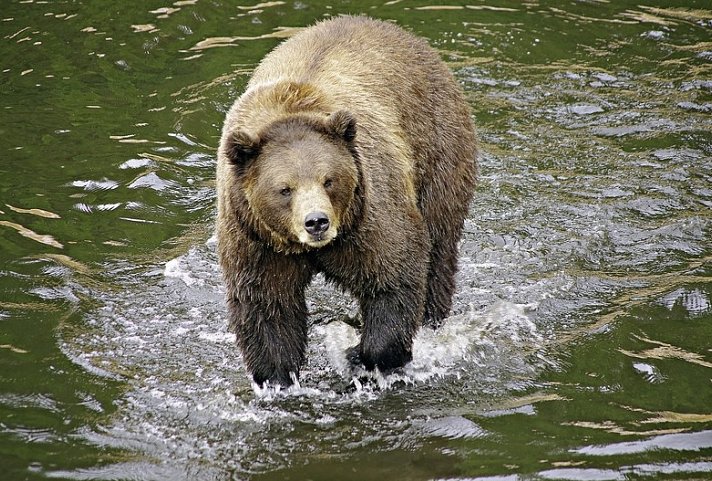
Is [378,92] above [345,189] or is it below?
above

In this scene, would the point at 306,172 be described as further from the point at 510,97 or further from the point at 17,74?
the point at 17,74

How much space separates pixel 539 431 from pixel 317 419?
177 centimetres

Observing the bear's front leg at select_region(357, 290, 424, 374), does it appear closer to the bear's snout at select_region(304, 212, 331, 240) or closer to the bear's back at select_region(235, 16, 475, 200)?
the bear's back at select_region(235, 16, 475, 200)

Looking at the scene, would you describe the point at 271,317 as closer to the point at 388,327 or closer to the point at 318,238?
the point at 388,327

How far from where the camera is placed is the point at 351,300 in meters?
10.2

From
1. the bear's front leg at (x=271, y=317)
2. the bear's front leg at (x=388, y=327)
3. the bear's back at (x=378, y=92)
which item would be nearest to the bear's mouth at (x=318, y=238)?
the bear's front leg at (x=271, y=317)

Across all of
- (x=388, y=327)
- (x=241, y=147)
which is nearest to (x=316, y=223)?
(x=241, y=147)

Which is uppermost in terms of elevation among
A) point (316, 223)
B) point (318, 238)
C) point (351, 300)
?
point (316, 223)

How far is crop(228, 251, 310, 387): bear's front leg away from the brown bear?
0.04 feet

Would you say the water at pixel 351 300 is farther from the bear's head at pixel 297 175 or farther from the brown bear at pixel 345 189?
the bear's head at pixel 297 175

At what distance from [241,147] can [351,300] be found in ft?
10.8

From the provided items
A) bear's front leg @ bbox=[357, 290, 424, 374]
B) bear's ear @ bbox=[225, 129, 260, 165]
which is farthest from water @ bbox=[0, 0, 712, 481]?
bear's ear @ bbox=[225, 129, 260, 165]

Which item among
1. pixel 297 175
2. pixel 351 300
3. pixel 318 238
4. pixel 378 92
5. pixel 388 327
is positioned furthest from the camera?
pixel 351 300

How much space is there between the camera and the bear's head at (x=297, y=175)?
23.3 ft
